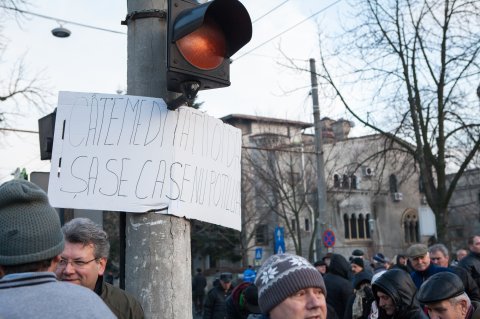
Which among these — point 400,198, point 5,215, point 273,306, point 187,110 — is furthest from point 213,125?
point 400,198

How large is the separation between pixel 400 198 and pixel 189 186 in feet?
180

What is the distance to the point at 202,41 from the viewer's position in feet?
10.3

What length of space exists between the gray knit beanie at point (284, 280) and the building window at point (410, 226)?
56.0 m

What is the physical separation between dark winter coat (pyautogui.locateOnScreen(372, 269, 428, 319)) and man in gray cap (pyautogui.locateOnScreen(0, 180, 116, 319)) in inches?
124

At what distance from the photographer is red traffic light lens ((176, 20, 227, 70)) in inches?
120

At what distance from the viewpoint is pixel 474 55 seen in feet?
54.0

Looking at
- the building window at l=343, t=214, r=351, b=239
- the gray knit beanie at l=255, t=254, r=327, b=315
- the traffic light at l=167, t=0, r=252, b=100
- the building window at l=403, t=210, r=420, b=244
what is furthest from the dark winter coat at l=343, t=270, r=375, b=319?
the building window at l=403, t=210, r=420, b=244

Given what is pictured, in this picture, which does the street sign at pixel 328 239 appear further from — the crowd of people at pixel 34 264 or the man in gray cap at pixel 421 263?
the crowd of people at pixel 34 264

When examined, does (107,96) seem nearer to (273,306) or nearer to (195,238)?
(273,306)

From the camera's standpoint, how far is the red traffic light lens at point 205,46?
3057 mm

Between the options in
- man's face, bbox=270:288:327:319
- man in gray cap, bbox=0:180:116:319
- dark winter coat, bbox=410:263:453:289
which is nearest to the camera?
man in gray cap, bbox=0:180:116:319

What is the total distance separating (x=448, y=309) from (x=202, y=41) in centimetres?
240

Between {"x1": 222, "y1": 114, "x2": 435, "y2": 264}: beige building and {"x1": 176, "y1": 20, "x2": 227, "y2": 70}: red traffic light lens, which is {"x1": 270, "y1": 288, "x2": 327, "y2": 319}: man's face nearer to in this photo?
{"x1": 176, "y1": 20, "x2": 227, "y2": 70}: red traffic light lens

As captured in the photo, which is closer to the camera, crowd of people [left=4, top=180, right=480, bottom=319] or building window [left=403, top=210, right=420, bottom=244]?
crowd of people [left=4, top=180, right=480, bottom=319]
